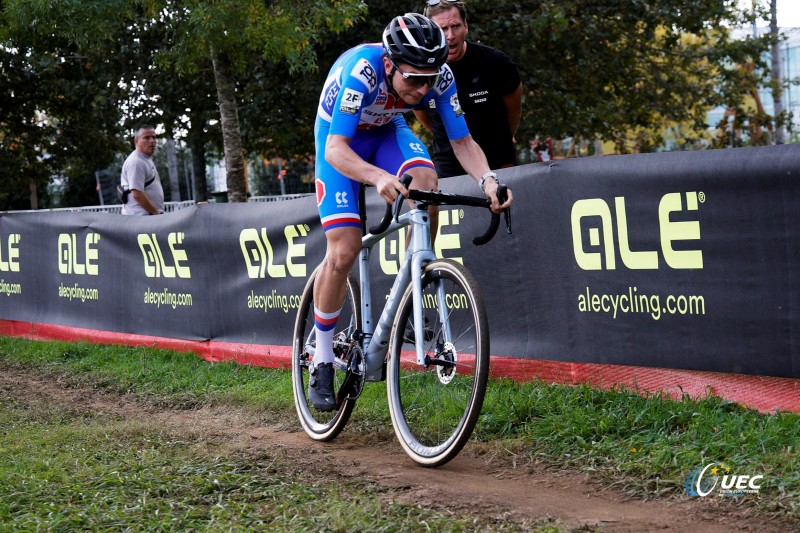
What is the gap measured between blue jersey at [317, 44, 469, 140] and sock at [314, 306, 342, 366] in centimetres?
108

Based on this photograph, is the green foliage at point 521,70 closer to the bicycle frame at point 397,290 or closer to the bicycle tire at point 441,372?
the bicycle frame at point 397,290

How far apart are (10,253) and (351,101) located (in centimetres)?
882

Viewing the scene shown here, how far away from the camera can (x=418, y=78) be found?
4.80 m

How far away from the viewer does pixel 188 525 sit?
3.89 m

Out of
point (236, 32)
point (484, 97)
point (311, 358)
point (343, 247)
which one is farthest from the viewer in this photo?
point (236, 32)

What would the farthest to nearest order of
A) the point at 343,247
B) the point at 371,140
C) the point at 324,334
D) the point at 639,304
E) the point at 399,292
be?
the point at 639,304, the point at 324,334, the point at 371,140, the point at 343,247, the point at 399,292

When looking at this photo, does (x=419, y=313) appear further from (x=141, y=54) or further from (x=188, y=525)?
(x=141, y=54)

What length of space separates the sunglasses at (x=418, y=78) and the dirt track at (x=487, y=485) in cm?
188

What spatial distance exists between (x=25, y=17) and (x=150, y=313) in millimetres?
5216

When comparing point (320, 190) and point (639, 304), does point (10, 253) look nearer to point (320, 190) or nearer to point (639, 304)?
point (320, 190)

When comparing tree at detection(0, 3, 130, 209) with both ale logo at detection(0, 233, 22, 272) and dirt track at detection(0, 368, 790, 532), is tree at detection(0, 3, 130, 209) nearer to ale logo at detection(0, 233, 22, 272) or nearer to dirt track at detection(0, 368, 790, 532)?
ale logo at detection(0, 233, 22, 272)

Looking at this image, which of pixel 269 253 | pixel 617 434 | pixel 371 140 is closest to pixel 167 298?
pixel 269 253

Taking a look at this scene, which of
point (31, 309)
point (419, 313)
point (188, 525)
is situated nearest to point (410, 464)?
point (419, 313)

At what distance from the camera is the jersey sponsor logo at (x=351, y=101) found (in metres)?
4.86
